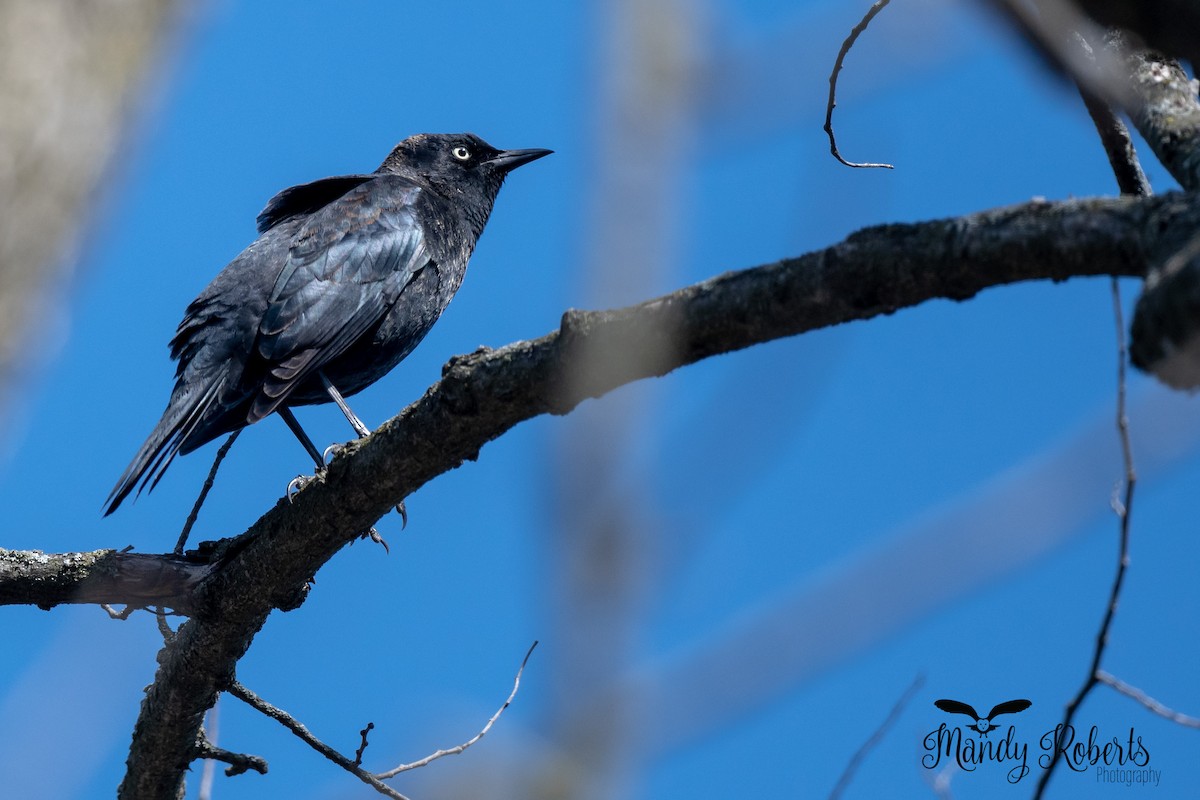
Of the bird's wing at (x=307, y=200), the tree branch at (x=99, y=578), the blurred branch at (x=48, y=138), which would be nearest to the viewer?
the blurred branch at (x=48, y=138)

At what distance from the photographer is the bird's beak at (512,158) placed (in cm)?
771

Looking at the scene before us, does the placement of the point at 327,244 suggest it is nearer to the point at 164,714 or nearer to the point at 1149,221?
the point at 164,714

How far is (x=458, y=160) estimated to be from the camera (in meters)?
7.68

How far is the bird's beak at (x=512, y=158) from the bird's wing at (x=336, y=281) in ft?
3.46

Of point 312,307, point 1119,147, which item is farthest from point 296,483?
point 1119,147

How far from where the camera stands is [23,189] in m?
1.66

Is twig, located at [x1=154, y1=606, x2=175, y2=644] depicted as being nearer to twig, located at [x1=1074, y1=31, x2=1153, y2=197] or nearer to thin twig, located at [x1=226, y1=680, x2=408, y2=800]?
thin twig, located at [x1=226, y1=680, x2=408, y2=800]

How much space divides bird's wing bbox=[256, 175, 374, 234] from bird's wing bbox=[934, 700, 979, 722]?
4.18 metres

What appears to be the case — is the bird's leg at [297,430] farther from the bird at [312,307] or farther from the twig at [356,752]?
the twig at [356,752]

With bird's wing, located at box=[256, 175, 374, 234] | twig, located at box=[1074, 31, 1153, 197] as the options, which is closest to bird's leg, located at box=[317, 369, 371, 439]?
bird's wing, located at box=[256, 175, 374, 234]

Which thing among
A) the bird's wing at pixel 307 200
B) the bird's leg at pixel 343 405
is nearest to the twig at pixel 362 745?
the bird's leg at pixel 343 405

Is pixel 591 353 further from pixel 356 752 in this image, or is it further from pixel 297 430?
pixel 297 430

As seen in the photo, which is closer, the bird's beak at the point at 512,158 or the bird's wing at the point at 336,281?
the bird's wing at the point at 336,281

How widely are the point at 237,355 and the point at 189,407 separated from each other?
0.38m
